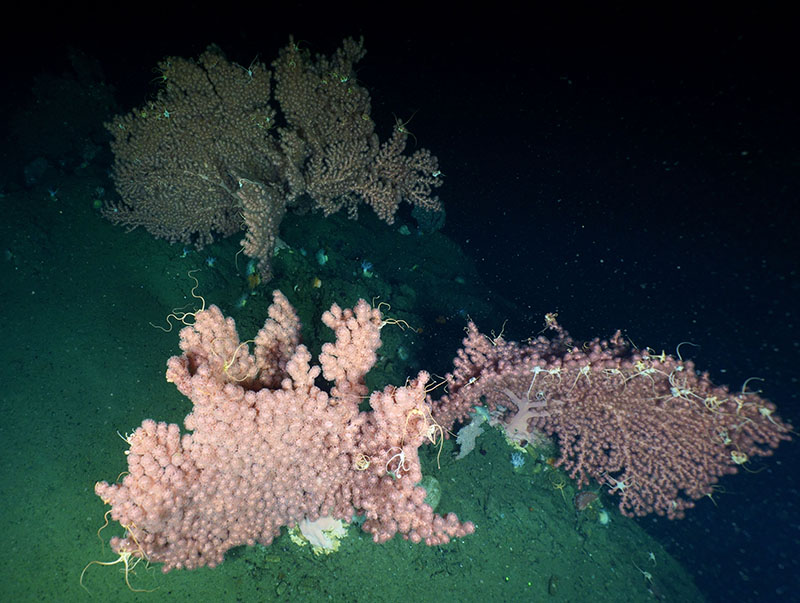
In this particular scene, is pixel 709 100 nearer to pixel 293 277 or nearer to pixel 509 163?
pixel 509 163

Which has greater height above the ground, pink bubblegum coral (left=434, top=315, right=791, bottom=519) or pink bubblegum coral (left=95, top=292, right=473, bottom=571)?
pink bubblegum coral (left=434, top=315, right=791, bottom=519)

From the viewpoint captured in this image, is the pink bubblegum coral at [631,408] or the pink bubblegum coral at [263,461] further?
the pink bubblegum coral at [631,408]

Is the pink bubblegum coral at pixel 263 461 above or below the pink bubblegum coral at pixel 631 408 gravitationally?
below

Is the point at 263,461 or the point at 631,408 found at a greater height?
the point at 631,408

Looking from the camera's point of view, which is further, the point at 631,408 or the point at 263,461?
the point at 631,408

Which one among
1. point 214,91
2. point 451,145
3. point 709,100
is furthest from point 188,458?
point 709,100
